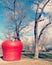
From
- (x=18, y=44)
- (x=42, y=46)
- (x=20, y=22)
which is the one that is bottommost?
(x=42, y=46)

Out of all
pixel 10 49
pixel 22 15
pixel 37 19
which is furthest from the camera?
pixel 22 15

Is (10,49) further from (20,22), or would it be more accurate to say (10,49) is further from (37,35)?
(20,22)

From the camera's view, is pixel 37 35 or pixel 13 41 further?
pixel 37 35

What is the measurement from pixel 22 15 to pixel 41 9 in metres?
8.98

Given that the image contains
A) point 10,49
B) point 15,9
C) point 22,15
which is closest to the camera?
point 10,49

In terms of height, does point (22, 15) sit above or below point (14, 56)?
above

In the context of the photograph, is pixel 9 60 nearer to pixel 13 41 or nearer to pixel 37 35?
pixel 13 41

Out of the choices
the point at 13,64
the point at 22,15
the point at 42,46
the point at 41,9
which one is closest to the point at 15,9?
the point at 22,15

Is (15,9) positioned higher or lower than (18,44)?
higher

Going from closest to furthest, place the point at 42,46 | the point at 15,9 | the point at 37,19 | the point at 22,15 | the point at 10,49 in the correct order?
1. the point at 10,49
2. the point at 37,19
3. the point at 15,9
4. the point at 22,15
5. the point at 42,46

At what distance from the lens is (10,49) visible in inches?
787

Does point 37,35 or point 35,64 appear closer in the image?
point 35,64

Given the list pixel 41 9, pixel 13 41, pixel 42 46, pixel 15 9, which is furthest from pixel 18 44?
pixel 42 46

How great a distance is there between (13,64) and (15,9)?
12412 millimetres
